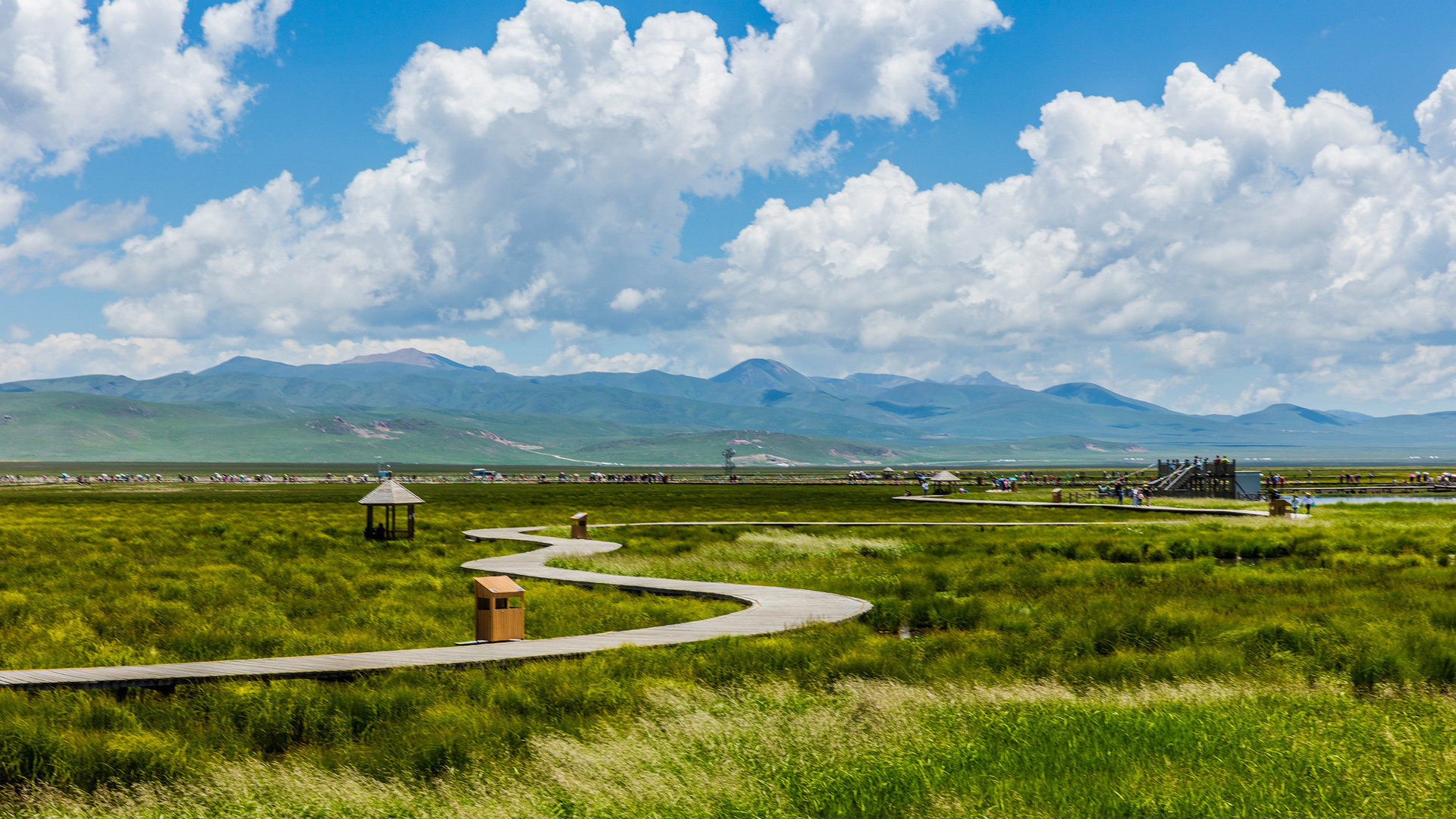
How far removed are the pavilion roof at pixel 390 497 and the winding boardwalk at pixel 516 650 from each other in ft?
40.7

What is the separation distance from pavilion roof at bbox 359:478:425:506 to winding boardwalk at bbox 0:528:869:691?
40.7 ft

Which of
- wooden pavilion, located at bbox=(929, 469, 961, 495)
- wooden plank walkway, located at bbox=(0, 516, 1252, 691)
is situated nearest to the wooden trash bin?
wooden plank walkway, located at bbox=(0, 516, 1252, 691)

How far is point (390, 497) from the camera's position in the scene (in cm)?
3112

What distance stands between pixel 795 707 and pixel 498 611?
477 centimetres

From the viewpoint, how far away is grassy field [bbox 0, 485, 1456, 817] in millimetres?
7758

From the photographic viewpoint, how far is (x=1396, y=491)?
83.6 m

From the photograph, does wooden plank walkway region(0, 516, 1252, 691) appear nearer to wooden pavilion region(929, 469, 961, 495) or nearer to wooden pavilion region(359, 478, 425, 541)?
wooden pavilion region(359, 478, 425, 541)

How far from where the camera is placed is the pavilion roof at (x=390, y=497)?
30672 mm

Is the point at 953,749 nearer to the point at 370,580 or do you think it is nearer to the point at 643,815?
the point at 643,815

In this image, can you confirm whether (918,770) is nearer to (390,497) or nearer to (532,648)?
(532,648)

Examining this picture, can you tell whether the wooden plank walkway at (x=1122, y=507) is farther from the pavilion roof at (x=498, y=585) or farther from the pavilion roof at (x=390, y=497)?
the pavilion roof at (x=498, y=585)

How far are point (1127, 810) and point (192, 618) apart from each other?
15181mm

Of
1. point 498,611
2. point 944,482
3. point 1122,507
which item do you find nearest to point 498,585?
point 498,611

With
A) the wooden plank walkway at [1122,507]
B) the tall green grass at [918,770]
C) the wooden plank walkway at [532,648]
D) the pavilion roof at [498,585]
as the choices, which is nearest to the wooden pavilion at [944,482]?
the wooden plank walkway at [1122,507]
